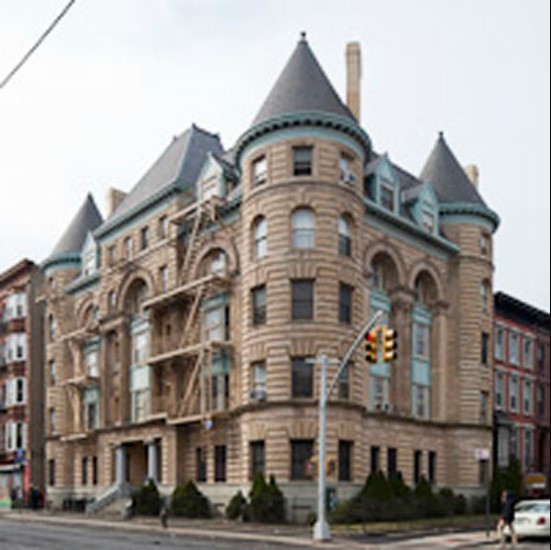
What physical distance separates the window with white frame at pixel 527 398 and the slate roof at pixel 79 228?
34.9 m

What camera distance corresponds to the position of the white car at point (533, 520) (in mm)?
31969

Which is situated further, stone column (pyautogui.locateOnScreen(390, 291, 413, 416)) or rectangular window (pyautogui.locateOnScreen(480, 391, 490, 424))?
rectangular window (pyautogui.locateOnScreen(480, 391, 490, 424))

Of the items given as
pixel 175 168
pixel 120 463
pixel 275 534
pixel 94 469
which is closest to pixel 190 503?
pixel 120 463

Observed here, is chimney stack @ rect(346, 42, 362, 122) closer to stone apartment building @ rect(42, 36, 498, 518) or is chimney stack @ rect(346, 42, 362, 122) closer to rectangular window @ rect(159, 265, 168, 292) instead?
stone apartment building @ rect(42, 36, 498, 518)

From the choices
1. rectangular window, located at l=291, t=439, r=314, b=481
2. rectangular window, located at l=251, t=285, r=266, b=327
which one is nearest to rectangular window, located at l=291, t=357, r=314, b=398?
rectangular window, located at l=291, t=439, r=314, b=481

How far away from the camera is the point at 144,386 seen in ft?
174

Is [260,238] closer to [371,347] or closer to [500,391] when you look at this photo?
[371,347]

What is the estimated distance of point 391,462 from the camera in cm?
4662

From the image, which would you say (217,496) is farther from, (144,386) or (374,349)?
(374,349)

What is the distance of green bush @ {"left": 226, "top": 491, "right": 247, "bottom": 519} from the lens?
134ft

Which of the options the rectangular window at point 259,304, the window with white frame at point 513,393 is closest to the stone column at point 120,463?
the rectangular window at point 259,304

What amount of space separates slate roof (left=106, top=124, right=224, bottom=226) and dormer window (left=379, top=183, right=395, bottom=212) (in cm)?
1136

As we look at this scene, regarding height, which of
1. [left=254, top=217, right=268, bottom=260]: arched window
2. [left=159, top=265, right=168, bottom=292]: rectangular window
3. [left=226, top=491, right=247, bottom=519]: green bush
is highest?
[left=254, top=217, right=268, bottom=260]: arched window

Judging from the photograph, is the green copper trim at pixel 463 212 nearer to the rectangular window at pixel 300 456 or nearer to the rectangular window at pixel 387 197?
the rectangular window at pixel 387 197
